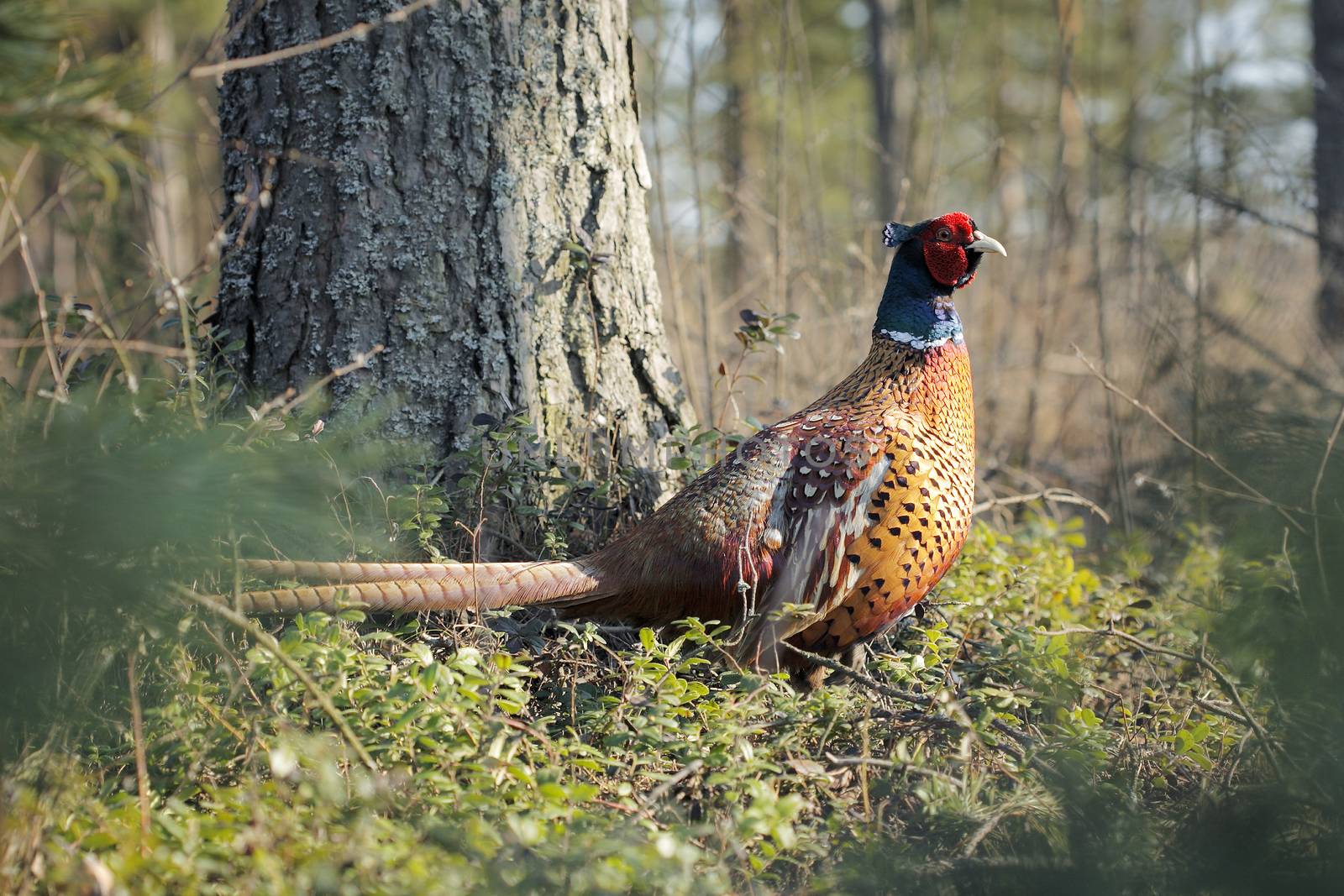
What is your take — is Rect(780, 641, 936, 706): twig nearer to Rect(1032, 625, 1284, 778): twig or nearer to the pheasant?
the pheasant

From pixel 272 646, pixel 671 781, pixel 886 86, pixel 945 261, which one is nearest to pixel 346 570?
pixel 272 646

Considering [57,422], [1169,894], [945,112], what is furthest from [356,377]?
[945,112]

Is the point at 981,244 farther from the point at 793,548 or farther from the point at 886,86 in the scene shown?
the point at 886,86

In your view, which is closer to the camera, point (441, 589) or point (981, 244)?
point (441, 589)

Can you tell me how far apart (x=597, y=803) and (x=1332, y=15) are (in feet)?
21.7

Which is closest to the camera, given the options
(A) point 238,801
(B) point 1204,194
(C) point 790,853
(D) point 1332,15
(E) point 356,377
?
(A) point 238,801

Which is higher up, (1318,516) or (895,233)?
(895,233)

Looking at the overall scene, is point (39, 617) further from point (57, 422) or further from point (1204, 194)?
point (1204, 194)

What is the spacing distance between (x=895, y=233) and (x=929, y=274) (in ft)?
0.54

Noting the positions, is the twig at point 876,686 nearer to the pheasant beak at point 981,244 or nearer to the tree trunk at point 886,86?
the pheasant beak at point 981,244

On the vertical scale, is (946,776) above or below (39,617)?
below

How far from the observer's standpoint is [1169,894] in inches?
69.2

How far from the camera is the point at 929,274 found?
329cm

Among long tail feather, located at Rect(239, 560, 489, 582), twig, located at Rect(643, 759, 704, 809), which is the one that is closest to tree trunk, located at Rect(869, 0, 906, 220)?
long tail feather, located at Rect(239, 560, 489, 582)
